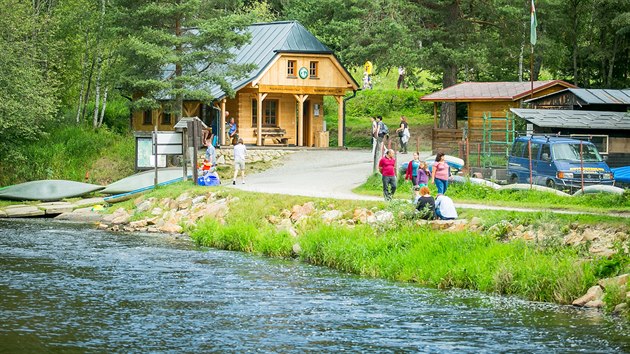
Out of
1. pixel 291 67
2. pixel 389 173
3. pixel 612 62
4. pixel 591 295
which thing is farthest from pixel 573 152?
pixel 612 62

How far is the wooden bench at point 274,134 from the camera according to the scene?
5425 cm

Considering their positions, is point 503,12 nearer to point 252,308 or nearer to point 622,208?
point 622,208

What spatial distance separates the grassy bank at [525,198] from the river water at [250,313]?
7832 millimetres

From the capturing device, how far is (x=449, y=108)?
55312 mm

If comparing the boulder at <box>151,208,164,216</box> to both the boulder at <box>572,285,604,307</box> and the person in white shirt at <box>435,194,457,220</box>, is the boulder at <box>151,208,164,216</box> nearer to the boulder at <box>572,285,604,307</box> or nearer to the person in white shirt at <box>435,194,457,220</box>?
the person in white shirt at <box>435,194,457,220</box>

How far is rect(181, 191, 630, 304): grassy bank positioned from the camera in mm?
21016

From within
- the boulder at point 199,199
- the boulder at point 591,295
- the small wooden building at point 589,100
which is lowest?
the boulder at point 591,295

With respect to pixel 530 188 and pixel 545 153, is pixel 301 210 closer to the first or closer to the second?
pixel 530 188

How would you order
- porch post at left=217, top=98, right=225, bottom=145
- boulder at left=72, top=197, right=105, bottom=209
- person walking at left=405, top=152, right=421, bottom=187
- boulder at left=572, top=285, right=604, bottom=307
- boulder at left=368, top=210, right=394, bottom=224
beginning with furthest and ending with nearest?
porch post at left=217, top=98, right=225, bottom=145
boulder at left=72, top=197, right=105, bottom=209
person walking at left=405, top=152, right=421, bottom=187
boulder at left=368, top=210, right=394, bottom=224
boulder at left=572, top=285, right=604, bottom=307

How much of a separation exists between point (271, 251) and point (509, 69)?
37.6m

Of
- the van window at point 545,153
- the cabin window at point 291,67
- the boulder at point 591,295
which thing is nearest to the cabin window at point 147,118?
the cabin window at point 291,67

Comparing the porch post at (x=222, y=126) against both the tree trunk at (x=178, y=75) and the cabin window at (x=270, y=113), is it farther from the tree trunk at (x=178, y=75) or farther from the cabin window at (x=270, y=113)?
the cabin window at (x=270, y=113)

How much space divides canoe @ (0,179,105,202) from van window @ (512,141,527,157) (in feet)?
58.4

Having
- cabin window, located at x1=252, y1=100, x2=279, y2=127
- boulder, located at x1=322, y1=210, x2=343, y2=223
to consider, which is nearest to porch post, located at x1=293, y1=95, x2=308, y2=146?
cabin window, located at x1=252, y1=100, x2=279, y2=127
